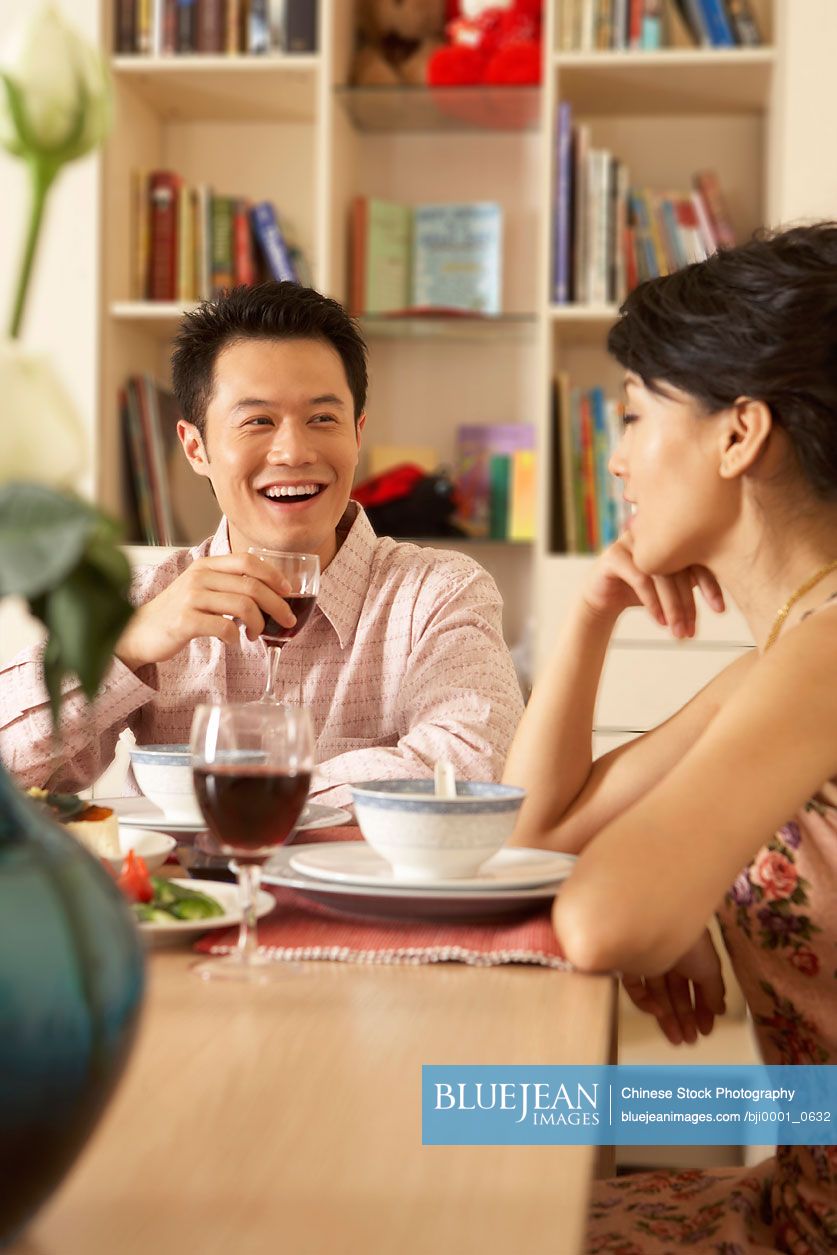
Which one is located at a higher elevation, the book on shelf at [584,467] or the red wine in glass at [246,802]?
the book on shelf at [584,467]

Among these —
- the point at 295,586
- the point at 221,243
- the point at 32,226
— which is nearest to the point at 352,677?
the point at 295,586

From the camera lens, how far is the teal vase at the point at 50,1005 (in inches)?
18.2

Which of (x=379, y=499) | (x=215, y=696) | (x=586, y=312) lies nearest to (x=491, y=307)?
(x=586, y=312)

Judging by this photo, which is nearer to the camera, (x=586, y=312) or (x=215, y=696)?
(x=215, y=696)

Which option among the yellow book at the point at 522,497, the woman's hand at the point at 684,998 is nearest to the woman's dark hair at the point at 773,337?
the woman's hand at the point at 684,998

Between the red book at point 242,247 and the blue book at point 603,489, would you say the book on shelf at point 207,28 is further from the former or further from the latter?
the blue book at point 603,489

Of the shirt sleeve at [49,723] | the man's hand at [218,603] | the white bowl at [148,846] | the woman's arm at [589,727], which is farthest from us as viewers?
the shirt sleeve at [49,723]

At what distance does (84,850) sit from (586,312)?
2.72 meters

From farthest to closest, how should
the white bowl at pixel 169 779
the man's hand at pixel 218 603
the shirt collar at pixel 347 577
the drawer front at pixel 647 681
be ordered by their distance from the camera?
the drawer front at pixel 647 681 → the shirt collar at pixel 347 577 → the man's hand at pixel 218 603 → the white bowl at pixel 169 779

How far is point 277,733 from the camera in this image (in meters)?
0.88

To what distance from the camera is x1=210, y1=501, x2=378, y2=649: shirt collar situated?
1911 millimetres

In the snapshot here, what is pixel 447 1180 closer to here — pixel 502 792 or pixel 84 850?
pixel 84 850

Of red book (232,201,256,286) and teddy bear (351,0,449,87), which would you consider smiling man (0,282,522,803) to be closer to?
red book (232,201,256,286)

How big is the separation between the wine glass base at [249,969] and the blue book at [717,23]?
2.75 m
